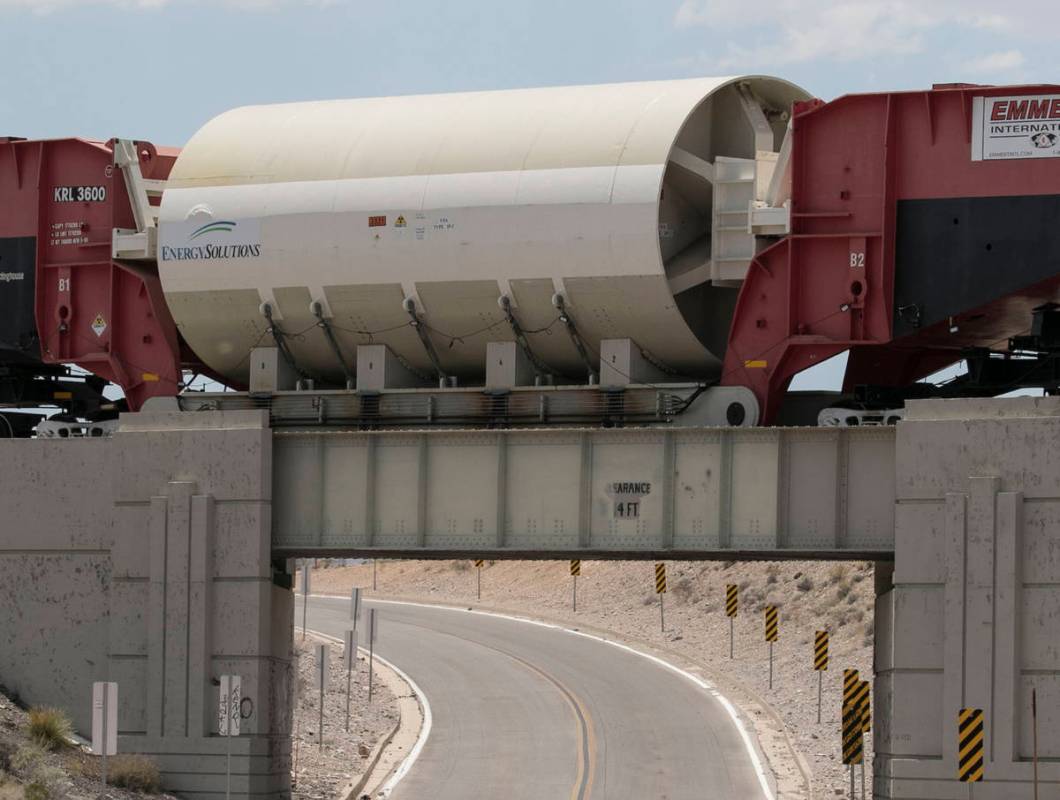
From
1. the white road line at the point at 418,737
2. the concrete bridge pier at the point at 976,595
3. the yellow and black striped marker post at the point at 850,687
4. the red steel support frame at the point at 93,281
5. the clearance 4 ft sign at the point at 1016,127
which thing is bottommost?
the white road line at the point at 418,737

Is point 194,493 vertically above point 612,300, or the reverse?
point 612,300

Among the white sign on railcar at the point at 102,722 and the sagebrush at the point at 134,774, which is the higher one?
the white sign on railcar at the point at 102,722

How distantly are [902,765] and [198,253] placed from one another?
1452 cm

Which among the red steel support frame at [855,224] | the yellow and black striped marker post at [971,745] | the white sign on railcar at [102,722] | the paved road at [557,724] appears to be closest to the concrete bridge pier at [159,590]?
the white sign on railcar at [102,722]

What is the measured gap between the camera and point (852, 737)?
32531 millimetres

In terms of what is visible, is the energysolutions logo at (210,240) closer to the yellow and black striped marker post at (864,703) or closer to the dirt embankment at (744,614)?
the yellow and black striped marker post at (864,703)

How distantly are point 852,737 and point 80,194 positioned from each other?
1628 centimetres

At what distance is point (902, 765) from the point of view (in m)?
27.2

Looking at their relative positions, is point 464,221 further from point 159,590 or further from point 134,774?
point 134,774

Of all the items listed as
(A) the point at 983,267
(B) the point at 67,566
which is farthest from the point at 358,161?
(A) the point at 983,267

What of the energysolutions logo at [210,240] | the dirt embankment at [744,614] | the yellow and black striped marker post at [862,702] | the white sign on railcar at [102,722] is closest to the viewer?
the white sign on railcar at [102,722]

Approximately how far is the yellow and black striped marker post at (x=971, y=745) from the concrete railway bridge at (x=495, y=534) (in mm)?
165

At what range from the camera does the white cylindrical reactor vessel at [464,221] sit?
30.9 metres

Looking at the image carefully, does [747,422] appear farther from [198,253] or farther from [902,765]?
[198,253]
